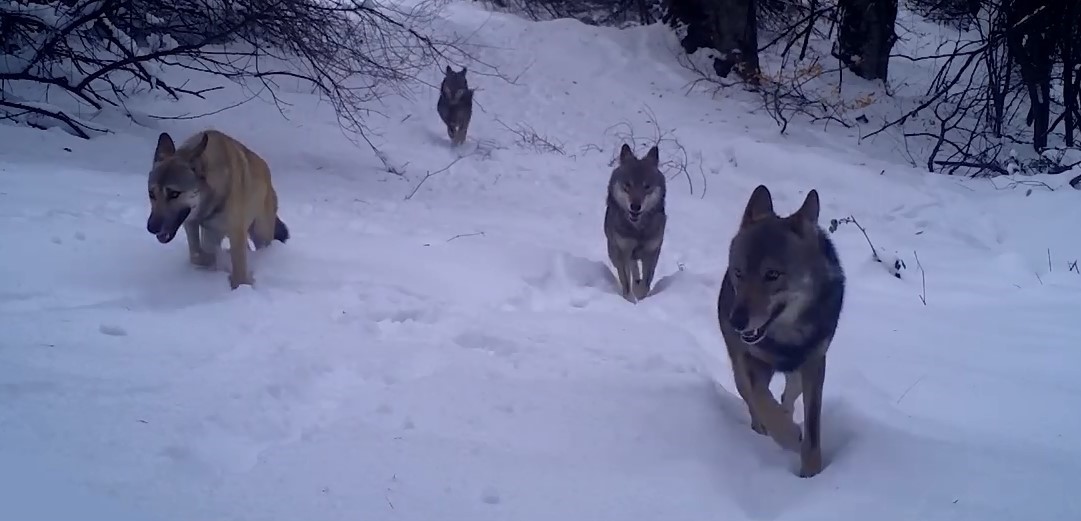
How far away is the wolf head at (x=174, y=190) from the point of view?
18.1 ft

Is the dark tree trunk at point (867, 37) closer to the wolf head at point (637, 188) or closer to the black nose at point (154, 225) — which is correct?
the wolf head at point (637, 188)

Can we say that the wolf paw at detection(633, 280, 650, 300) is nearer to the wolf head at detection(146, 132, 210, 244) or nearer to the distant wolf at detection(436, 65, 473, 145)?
the wolf head at detection(146, 132, 210, 244)

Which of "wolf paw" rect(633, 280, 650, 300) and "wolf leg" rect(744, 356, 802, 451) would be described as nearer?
"wolf leg" rect(744, 356, 802, 451)

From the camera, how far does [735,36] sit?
58.5 ft

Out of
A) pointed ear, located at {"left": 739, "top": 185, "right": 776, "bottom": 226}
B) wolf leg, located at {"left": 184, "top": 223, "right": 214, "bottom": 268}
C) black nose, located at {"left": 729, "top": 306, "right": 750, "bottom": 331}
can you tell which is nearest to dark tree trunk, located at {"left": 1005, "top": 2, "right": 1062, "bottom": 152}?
pointed ear, located at {"left": 739, "top": 185, "right": 776, "bottom": 226}

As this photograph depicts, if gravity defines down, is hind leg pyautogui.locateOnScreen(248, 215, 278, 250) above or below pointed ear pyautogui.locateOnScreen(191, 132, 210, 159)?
below

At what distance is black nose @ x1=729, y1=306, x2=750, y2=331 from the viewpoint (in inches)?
139

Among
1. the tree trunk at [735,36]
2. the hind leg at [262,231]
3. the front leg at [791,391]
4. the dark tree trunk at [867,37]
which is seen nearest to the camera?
the front leg at [791,391]

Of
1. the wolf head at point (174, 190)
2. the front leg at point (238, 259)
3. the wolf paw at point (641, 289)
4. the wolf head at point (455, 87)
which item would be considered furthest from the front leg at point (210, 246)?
the wolf head at point (455, 87)

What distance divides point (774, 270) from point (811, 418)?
0.73 m

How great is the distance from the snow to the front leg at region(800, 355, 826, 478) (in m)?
0.10

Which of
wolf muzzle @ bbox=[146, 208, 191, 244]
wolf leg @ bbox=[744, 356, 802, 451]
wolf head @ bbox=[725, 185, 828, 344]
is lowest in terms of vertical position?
wolf muzzle @ bbox=[146, 208, 191, 244]

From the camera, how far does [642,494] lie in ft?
10.4

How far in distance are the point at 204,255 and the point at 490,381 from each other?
307 centimetres
